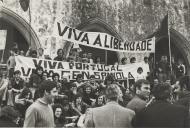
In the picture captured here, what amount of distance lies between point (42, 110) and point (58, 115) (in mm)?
3097

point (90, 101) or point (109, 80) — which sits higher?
point (109, 80)

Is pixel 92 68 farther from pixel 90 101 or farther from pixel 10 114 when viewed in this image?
pixel 10 114

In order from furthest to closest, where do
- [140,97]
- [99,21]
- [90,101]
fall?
[99,21]
[90,101]
[140,97]

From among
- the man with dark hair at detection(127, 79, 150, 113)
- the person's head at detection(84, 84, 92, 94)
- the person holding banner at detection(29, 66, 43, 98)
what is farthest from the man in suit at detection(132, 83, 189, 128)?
the person's head at detection(84, 84, 92, 94)

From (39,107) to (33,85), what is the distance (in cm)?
419

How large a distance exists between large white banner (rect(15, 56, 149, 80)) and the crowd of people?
0.60 feet

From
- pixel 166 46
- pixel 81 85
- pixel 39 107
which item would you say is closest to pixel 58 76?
pixel 81 85

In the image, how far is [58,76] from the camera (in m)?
10.4

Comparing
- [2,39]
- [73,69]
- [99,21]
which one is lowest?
[73,69]

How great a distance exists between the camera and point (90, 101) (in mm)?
10164

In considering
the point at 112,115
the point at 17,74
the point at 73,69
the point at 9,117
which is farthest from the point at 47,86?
the point at 73,69

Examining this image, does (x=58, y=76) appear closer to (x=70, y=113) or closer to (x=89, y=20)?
→ (x=70, y=113)

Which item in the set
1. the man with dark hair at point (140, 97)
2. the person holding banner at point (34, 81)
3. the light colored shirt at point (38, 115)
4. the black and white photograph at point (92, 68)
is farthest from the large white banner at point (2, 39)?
the man with dark hair at point (140, 97)

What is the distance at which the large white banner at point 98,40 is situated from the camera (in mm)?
10631
